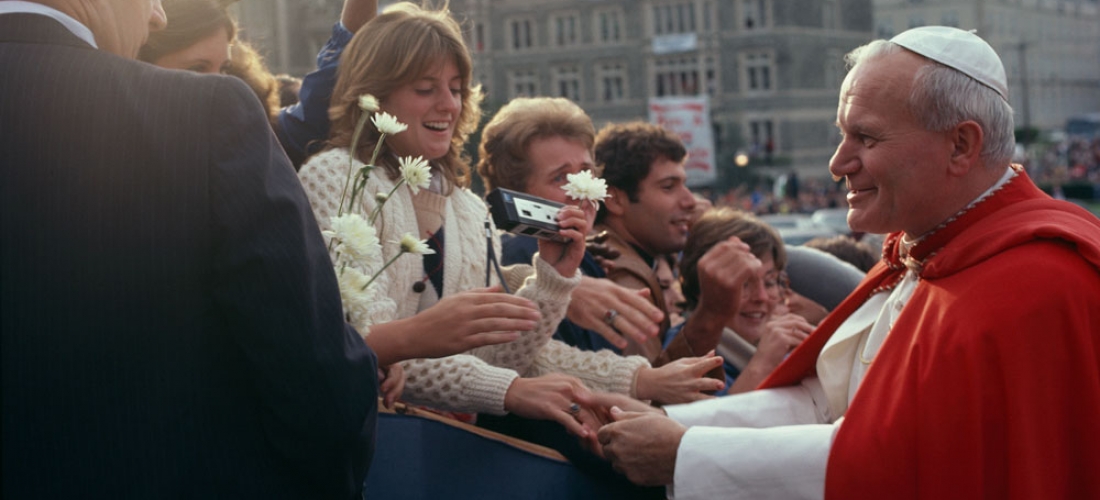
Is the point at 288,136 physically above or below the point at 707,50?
above

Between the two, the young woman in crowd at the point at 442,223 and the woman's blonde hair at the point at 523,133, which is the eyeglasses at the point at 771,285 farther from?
the young woman in crowd at the point at 442,223

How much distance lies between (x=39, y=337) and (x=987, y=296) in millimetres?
1870

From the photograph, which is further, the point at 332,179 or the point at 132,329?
the point at 332,179

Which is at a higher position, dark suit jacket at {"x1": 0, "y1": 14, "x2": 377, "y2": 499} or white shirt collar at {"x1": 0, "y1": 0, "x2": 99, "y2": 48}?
white shirt collar at {"x1": 0, "y1": 0, "x2": 99, "y2": 48}

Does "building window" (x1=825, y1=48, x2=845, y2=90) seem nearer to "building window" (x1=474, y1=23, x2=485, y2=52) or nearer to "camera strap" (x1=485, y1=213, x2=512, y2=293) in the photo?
"building window" (x1=474, y1=23, x2=485, y2=52)

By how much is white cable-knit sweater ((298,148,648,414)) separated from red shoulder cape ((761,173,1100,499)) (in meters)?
0.82

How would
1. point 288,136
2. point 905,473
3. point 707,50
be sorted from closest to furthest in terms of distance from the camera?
point 905,473
point 288,136
point 707,50

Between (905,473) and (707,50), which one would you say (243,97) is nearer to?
(905,473)

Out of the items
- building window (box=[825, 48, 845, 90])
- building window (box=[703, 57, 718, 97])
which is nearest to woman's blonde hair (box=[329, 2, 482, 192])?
building window (box=[703, 57, 718, 97])

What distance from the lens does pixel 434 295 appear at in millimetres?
3020

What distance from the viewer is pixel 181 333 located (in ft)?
5.93

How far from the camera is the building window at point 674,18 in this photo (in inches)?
2328

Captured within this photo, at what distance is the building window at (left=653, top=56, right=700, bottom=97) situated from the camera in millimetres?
59594

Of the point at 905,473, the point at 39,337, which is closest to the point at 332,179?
the point at 39,337
